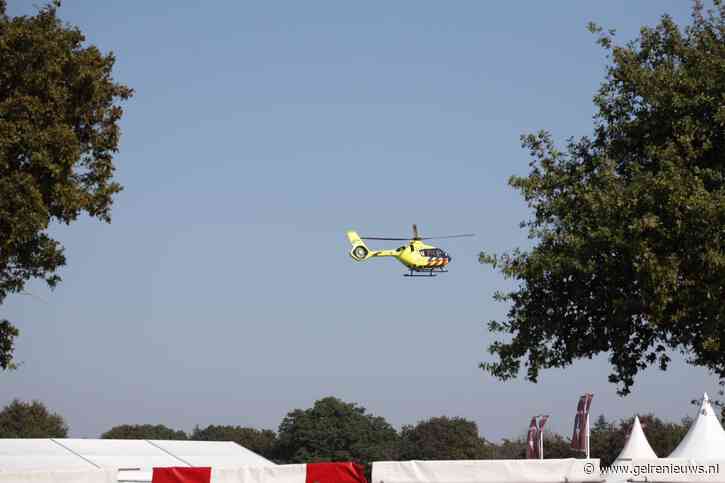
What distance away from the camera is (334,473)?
53.4 ft

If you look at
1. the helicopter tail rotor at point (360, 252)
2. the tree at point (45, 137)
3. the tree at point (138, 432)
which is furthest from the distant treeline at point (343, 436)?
the tree at point (45, 137)

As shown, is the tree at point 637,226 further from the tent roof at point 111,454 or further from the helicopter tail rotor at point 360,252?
the helicopter tail rotor at point 360,252

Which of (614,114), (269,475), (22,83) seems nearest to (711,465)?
(614,114)

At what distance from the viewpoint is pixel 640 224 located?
20.2 meters

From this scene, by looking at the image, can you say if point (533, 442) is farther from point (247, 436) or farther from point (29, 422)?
point (247, 436)

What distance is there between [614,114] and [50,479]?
48.5 feet

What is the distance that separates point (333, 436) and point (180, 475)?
142334mm

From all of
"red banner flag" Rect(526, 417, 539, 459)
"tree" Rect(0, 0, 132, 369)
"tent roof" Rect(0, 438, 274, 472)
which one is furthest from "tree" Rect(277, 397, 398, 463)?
"tree" Rect(0, 0, 132, 369)

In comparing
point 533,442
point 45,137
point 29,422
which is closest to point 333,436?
point 29,422

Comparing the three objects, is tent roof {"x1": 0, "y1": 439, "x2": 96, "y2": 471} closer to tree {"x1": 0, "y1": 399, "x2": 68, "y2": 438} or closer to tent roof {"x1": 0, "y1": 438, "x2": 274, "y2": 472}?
tent roof {"x1": 0, "y1": 438, "x2": 274, "y2": 472}

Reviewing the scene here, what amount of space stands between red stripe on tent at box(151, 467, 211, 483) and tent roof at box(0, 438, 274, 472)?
608 inches

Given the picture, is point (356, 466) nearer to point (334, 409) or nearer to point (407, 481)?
point (407, 481)

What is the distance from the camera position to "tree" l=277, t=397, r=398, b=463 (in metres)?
156

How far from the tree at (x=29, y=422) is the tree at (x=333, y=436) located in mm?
37080
